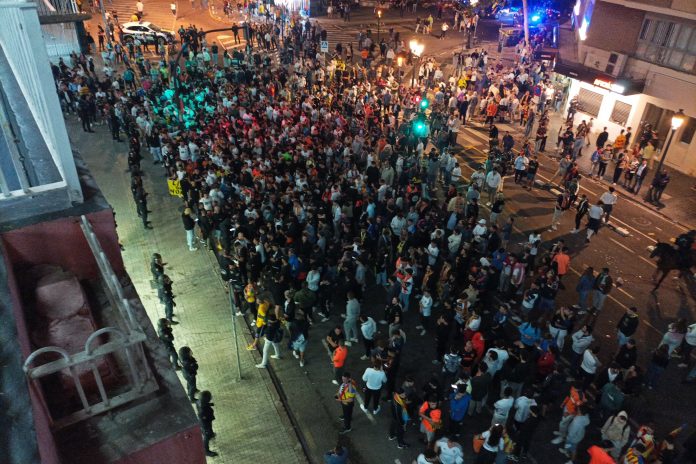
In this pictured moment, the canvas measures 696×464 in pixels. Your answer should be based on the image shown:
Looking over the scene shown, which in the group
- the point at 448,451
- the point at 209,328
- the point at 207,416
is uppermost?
the point at 448,451

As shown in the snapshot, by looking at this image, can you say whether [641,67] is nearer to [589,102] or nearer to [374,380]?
[589,102]

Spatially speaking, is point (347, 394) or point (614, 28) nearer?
point (347, 394)

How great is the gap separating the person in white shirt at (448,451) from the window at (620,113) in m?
21.4

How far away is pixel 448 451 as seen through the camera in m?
8.36

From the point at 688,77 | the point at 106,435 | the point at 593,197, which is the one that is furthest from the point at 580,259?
the point at 106,435

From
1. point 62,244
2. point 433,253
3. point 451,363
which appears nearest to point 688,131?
point 433,253

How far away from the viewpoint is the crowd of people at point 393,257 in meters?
9.98

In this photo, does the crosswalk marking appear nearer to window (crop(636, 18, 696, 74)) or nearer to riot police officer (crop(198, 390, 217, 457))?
window (crop(636, 18, 696, 74))

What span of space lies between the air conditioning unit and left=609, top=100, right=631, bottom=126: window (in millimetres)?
1418

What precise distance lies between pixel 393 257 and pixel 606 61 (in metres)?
17.4

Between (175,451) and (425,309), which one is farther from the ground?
(175,451)

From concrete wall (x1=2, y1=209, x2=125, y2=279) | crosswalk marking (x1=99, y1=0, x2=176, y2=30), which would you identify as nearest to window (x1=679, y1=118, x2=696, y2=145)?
concrete wall (x1=2, y1=209, x2=125, y2=279)

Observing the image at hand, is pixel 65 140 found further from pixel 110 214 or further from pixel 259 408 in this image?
pixel 259 408

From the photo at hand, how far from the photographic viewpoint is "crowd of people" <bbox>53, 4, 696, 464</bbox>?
9.98 metres
